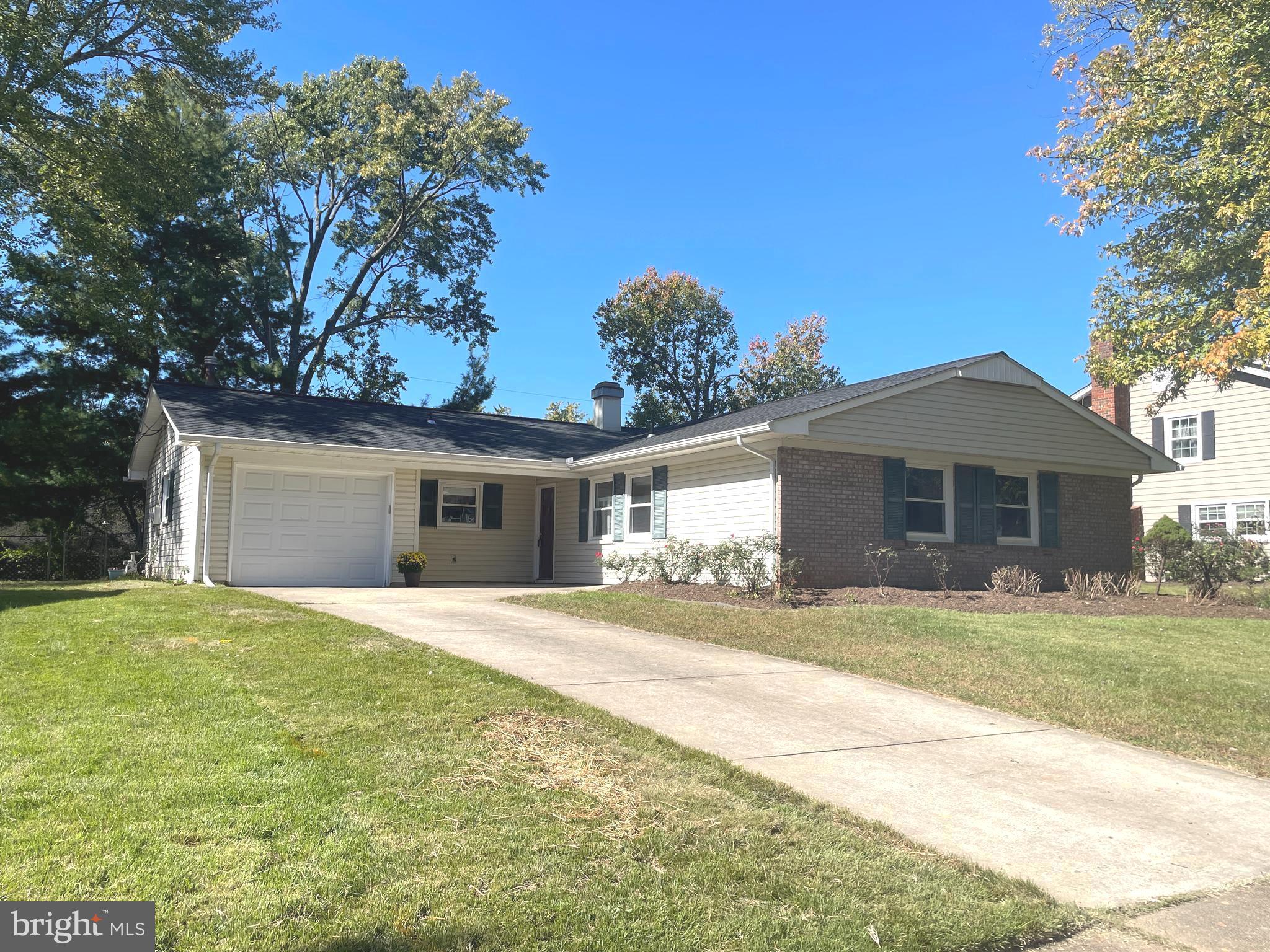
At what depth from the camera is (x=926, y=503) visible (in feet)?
52.3

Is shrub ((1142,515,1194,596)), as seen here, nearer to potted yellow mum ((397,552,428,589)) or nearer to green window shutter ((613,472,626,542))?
green window shutter ((613,472,626,542))

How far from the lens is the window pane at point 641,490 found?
17.3m

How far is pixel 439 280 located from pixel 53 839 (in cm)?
3112

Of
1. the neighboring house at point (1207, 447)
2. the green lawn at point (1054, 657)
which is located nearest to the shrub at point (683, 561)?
the green lawn at point (1054, 657)

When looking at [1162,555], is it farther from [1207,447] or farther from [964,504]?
[1207,447]

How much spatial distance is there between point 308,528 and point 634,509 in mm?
6230

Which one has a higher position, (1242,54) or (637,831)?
(1242,54)

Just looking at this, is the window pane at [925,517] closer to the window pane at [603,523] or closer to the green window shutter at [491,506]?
the window pane at [603,523]

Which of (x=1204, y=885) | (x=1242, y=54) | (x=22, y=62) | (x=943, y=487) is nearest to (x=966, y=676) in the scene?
(x=1204, y=885)

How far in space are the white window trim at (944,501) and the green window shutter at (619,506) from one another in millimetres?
5437

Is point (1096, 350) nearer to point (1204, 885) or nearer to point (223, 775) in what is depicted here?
point (1204, 885)

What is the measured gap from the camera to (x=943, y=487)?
16.2 metres

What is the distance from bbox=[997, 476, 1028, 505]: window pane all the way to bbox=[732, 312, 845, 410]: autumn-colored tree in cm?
2222

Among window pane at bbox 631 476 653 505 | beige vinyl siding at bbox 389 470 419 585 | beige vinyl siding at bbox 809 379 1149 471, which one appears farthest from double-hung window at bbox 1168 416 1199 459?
beige vinyl siding at bbox 389 470 419 585
